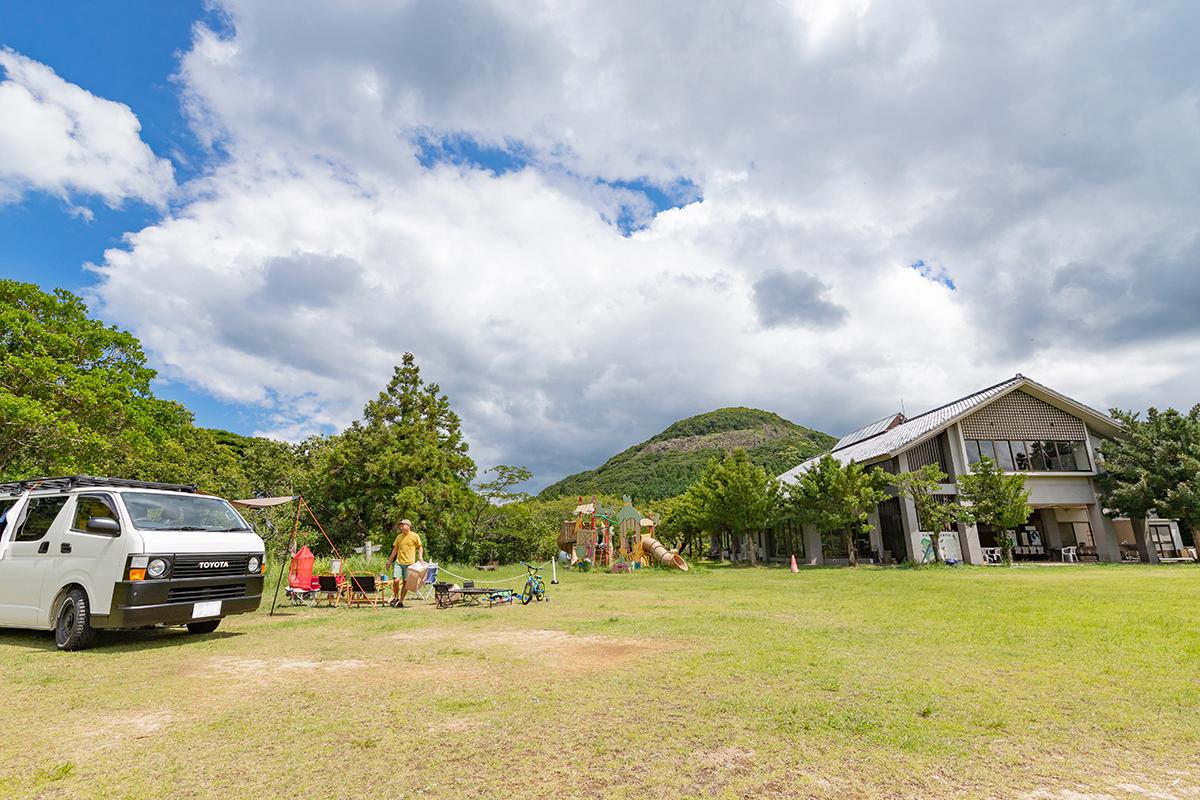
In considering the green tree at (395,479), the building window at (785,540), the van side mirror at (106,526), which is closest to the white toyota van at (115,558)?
the van side mirror at (106,526)

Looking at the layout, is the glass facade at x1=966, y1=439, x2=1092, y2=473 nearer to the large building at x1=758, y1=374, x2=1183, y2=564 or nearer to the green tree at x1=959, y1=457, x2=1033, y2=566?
the large building at x1=758, y1=374, x2=1183, y2=564

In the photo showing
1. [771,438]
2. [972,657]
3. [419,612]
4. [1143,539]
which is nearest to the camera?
[972,657]

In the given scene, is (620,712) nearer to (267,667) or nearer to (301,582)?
(267,667)

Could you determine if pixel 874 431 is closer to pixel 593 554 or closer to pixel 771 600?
pixel 593 554

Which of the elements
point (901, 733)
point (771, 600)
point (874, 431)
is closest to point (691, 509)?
point (874, 431)

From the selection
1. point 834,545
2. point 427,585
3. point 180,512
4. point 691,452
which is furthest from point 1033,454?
point 691,452

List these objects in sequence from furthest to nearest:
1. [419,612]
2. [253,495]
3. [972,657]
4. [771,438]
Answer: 1. [771,438]
2. [253,495]
3. [419,612]
4. [972,657]

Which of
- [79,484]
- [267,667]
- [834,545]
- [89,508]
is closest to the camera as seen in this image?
[267,667]

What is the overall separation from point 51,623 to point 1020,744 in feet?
35.4

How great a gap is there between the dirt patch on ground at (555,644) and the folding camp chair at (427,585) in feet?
19.8

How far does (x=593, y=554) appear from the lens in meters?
30.8

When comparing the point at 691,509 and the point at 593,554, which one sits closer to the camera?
the point at 593,554

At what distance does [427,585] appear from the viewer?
16531mm

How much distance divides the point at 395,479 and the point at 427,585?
12213 mm
